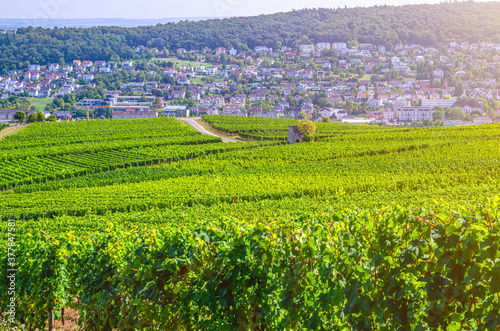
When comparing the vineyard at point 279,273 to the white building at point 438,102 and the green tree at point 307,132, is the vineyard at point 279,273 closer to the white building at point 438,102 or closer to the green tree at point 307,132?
the green tree at point 307,132

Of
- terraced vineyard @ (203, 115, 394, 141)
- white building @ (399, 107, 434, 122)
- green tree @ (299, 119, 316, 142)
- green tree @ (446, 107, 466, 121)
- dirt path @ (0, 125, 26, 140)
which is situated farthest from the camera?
white building @ (399, 107, 434, 122)

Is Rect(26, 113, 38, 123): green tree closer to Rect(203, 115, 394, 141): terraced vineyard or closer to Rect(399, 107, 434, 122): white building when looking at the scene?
Rect(203, 115, 394, 141): terraced vineyard

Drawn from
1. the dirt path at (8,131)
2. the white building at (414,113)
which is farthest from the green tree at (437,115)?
the dirt path at (8,131)

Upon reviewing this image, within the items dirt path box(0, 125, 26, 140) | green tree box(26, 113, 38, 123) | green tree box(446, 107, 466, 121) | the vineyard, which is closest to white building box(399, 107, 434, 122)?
green tree box(446, 107, 466, 121)

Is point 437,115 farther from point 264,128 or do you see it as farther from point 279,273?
point 279,273

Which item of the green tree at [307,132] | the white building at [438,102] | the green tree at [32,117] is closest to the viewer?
the green tree at [307,132]

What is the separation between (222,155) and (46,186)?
62.2ft

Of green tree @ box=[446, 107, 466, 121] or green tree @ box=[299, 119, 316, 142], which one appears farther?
green tree @ box=[446, 107, 466, 121]

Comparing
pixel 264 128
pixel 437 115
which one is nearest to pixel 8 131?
pixel 264 128

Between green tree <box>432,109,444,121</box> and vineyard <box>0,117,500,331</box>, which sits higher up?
vineyard <box>0,117,500,331</box>

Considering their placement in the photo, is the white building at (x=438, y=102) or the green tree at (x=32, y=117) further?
the white building at (x=438, y=102)

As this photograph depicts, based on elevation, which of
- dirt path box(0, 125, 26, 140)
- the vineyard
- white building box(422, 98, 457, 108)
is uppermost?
the vineyard

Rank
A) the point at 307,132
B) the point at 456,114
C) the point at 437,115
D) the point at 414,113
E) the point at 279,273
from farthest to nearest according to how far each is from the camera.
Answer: the point at 414,113
the point at 437,115
the point at 456,114
the point at 307,132
the point at 279,273

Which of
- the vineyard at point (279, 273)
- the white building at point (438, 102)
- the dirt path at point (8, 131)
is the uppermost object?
the vineyard at point (279, 273)
